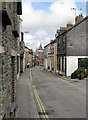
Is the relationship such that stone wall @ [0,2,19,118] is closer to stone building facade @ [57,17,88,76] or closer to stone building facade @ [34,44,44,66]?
stone building facade @ [57,17,88,76]

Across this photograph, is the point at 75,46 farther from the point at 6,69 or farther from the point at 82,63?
the point at 6,69

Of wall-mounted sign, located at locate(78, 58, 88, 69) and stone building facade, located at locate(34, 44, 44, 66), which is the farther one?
stone building facade, located at locate(34, 44, 44, 66)

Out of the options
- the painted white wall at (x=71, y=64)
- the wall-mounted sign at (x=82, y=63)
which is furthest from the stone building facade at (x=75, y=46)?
the wall-mounted sign at (x=82, y=63)

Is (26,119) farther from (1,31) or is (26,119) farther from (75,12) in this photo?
(75,12)

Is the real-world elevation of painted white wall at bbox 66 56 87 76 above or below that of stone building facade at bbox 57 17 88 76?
below

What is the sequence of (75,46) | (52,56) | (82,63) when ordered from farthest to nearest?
(52,56)
(75,46)
(82,63)

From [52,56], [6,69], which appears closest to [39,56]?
[52,56]

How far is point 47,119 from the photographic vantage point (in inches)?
335

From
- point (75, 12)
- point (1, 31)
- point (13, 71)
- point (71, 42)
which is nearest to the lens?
point (1, 31)

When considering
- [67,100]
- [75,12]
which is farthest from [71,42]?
[67,100]

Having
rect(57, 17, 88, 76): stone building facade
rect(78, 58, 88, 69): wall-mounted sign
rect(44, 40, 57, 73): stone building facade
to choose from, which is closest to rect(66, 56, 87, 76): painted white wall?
rect(57, 17, 88, 76): stone building facade

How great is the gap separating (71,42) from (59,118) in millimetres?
19982

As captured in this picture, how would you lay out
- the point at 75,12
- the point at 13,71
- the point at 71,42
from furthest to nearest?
the point at 75,12, the point at 71,42, the point at 13,71

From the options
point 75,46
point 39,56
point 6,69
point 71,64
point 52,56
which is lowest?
point 71,64
